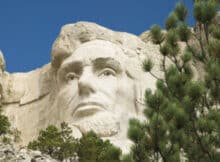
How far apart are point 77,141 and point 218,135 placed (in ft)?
9.93

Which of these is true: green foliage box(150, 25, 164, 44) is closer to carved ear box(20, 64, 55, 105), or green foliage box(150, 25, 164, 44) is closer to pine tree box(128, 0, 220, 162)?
pine tree box(128, 0, 220, 162)

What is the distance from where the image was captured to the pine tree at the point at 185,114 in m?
10.0

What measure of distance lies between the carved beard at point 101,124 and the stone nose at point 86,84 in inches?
18.5

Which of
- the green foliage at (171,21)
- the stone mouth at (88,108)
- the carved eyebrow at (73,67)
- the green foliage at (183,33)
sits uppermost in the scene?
the carved eyebrow at (73,67)

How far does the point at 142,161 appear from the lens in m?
10.0

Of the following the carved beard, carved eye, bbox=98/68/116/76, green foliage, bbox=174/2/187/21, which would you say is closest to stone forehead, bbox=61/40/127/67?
carved eye, bbox=98/68/116/76

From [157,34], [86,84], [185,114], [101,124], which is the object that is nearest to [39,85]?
[86,84]

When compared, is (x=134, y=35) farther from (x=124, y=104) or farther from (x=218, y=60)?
(x=218, y=60)

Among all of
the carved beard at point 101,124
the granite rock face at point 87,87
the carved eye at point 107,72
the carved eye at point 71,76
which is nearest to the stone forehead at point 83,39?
the granite rock face at point 87,87

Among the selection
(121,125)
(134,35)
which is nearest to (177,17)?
(121,125)

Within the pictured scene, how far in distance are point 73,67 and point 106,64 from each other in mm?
634

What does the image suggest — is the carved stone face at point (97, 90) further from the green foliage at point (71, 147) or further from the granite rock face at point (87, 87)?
the green foliage at point (71, 147)

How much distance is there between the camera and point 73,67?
15.9m

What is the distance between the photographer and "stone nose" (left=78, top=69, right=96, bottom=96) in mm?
15383
